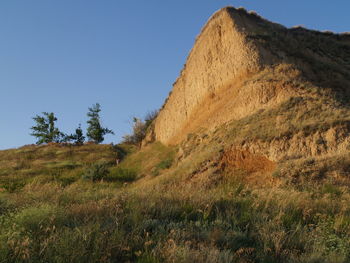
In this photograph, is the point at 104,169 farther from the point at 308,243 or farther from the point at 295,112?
the point at 308,243

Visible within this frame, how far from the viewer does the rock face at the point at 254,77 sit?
13.9m

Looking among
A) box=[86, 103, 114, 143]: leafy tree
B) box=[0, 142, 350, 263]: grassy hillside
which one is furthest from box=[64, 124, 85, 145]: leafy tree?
box=[0, 142, 350, 263]: grassy hillside

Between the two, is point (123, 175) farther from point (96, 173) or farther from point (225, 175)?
point (225, 175)

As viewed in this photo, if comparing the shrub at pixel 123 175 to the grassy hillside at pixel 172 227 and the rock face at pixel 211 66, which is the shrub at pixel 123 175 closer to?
the rock face at pixel 211 66

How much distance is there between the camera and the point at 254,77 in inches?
679

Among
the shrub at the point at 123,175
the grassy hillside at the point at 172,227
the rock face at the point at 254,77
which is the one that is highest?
the rock face at the point at 254,77

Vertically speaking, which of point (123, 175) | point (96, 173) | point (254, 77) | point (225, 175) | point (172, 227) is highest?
point (254, 77)

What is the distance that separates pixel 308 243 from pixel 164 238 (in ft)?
7.07

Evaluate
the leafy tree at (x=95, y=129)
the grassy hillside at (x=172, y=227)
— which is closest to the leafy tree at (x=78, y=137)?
the leafy tree at (x=95, y=129)

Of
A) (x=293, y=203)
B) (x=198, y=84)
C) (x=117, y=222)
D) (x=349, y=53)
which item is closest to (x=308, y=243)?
(x=293, y=203)

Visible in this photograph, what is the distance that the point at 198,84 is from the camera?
22.8 meters

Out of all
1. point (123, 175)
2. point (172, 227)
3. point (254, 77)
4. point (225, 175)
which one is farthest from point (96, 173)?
point (172, 227)

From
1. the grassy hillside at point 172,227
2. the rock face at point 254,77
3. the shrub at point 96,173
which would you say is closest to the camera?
the grassy hillside at point 172,227

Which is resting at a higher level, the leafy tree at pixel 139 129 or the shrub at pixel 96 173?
the leafy tree at pixel 139 129
